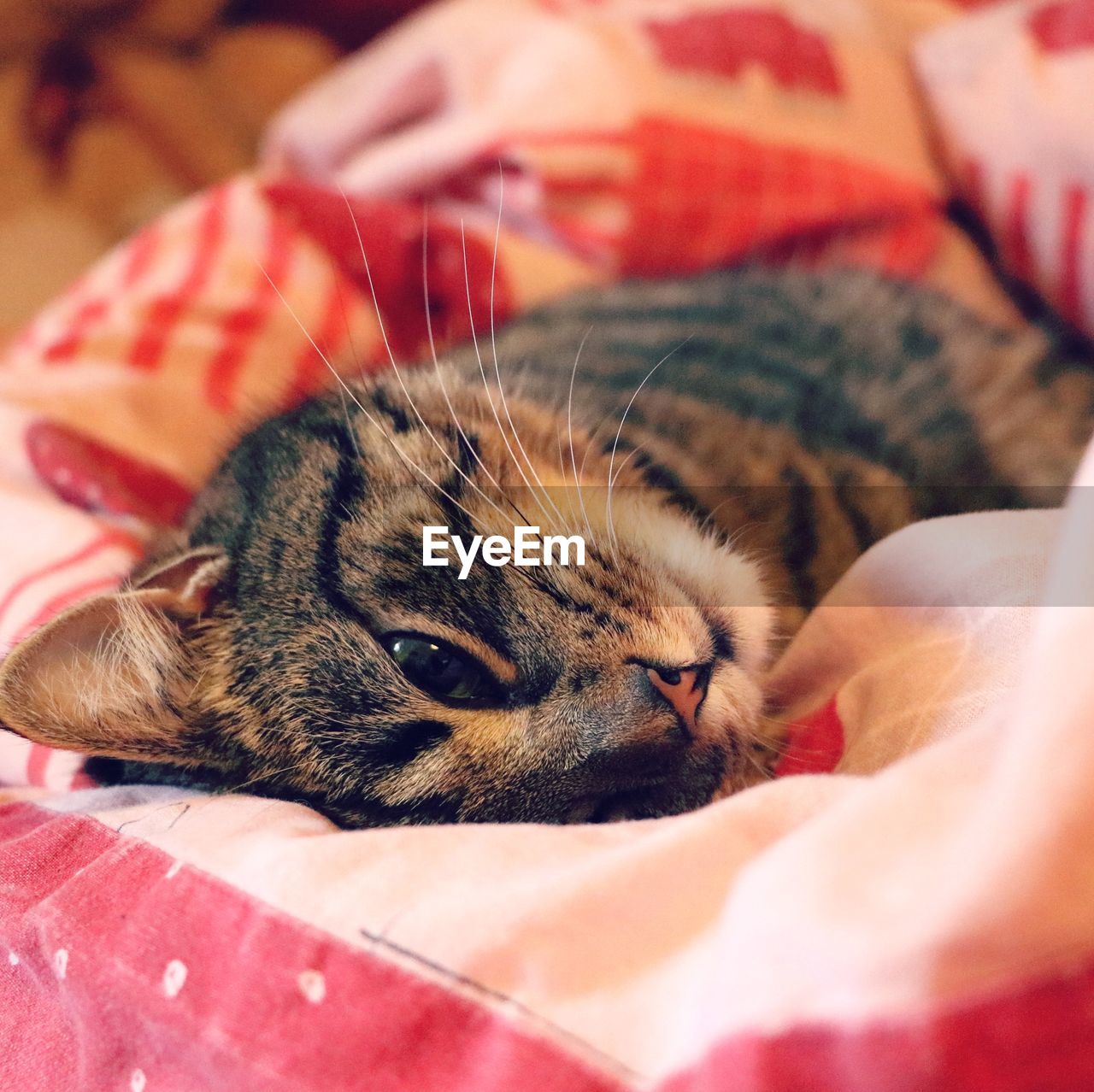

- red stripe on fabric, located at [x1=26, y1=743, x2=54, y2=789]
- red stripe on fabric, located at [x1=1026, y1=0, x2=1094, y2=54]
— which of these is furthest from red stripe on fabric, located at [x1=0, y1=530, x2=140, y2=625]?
red stripe on fabric, located at [x1=1026, y1=0, x2=1094, y2=54]

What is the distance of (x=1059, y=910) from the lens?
36 centimetres

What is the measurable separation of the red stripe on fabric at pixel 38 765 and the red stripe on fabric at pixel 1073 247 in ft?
3.90

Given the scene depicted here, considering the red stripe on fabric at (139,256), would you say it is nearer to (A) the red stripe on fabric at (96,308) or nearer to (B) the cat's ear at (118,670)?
(A) the red stripe on fabric at (96,308)

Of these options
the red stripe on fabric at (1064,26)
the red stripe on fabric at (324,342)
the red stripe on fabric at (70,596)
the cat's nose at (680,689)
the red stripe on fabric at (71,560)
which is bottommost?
the cat's nose at (680,689)

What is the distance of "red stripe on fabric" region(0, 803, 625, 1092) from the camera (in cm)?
42

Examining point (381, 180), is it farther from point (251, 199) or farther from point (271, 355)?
point (271, 355)

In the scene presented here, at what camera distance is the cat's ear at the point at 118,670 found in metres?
0.60

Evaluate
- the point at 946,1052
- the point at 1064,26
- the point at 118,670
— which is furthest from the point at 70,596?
the point at 1064,26

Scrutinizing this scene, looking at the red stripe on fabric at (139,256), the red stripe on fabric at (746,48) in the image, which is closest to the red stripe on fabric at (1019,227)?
the red stripe on fabric at (746,48)

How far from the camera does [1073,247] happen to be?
3.49 ft

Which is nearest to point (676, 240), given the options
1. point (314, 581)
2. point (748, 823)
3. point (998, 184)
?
point (998, 184)

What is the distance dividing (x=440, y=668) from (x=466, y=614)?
0.04 meters

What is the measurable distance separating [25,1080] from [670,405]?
757 mm

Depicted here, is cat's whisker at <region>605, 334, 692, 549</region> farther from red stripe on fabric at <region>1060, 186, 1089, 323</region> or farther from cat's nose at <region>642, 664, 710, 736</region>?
red stripe on fabric at <region>1060, 186, 1089, 323</region>
